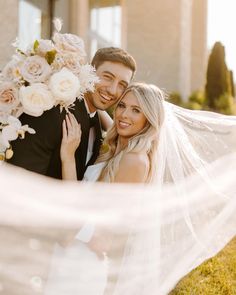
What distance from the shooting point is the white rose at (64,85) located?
9.84 feet

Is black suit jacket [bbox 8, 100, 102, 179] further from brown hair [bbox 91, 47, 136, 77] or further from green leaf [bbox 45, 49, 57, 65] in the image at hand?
brown hair [bbox 91, 47, 136, 77]

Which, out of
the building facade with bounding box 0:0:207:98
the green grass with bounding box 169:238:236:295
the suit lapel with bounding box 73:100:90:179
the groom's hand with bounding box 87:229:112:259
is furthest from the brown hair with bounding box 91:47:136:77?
the building facade with bounding box 0:0:207:98

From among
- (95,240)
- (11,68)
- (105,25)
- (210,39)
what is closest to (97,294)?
(95,240)

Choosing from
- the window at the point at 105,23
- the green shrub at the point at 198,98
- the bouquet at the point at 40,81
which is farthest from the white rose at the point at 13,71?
the green shrub at the point at 198,98

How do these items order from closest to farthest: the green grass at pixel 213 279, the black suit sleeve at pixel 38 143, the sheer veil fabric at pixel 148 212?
the sheer veil fabric at pixel 148 212 < the black suit sleeve at pixel 38 143 < the green grass at pixel 213 279

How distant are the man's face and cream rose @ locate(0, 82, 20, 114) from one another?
710 millimetres

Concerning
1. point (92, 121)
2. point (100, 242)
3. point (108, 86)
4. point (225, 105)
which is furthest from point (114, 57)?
point (225, 105)

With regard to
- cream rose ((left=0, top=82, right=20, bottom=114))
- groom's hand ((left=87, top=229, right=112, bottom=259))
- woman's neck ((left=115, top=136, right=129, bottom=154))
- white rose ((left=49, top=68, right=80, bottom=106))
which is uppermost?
white rose ((left=49, top=68, right=80, bottom=106))

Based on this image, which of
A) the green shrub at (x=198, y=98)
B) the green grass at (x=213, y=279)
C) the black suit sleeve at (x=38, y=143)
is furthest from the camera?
the green shrub at (x=198, y=98)

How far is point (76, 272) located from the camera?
3.31m

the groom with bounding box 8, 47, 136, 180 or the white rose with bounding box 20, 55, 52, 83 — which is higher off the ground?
the white rose with bounding box 20, 55, 52, 83

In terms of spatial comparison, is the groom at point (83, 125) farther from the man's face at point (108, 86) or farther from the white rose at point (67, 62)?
the white rose at point (67, 62)

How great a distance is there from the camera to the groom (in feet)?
10.1

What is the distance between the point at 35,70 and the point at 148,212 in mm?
1178
